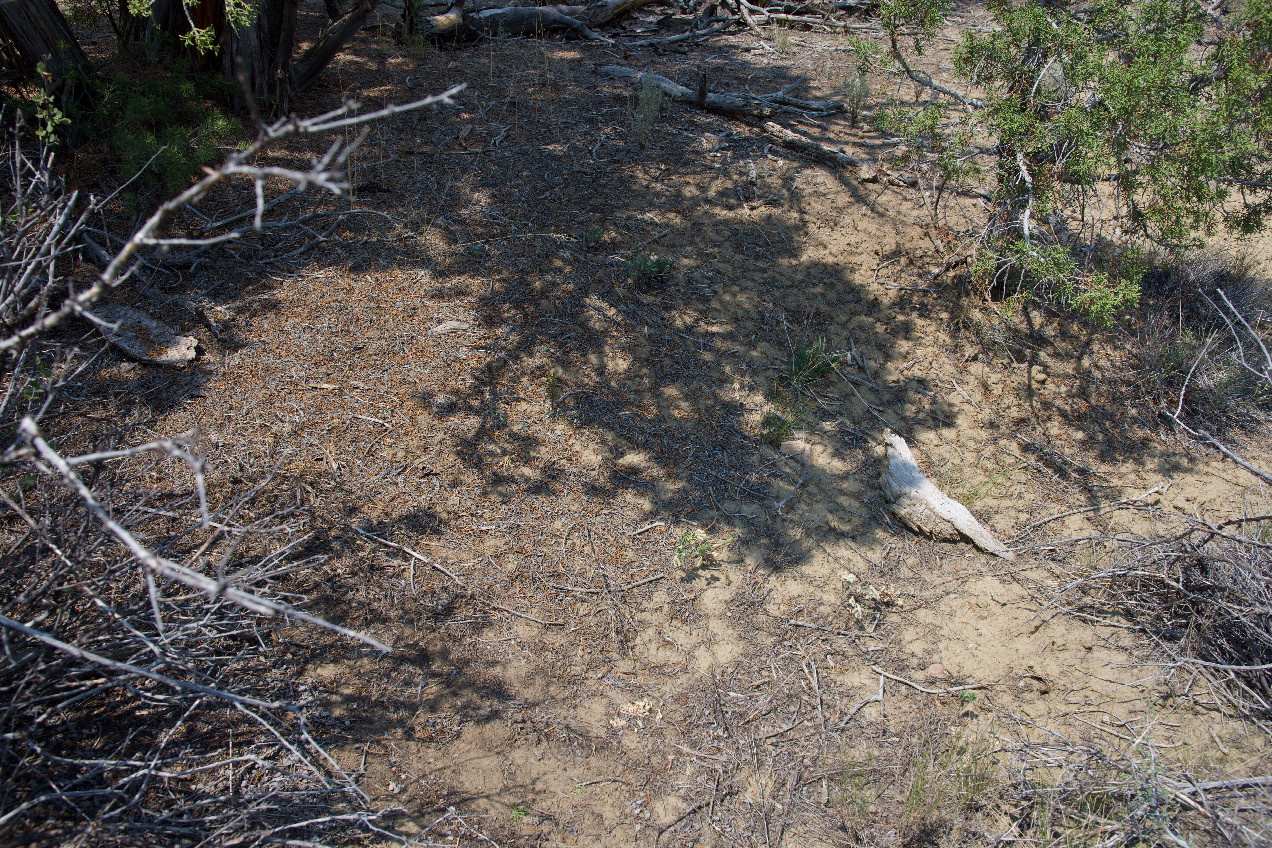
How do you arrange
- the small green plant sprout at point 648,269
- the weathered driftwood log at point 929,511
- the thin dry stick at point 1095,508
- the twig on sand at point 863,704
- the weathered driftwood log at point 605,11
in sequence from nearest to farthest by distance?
the twig on sand at point 863,704 < the weathered driftwood log at point 929,511 < the thin dry stick at point 1095,508 < the small green plant sprout at point 648,269 < the weathered driftwood log at point 605,11

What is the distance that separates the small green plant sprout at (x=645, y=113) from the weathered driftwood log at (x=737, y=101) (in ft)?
1.06

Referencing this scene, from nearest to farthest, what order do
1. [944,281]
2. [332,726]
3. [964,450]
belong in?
[332,726] < [964,450] < [944,281]

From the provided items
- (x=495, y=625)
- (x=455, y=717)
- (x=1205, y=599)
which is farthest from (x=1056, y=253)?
(x=455, y=717)

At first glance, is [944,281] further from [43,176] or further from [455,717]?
[43,176]

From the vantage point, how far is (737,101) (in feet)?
22.6

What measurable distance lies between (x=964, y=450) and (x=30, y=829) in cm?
478

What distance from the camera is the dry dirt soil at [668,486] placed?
301 centimetres

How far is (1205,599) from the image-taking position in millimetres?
3514

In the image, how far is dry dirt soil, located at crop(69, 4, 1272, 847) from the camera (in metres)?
3.01

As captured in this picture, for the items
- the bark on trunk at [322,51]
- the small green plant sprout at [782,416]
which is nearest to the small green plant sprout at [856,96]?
the small green plant sprout at [782,416]

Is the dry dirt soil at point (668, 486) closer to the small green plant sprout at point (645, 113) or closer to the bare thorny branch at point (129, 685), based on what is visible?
the small green plant sprout at point (645, 113)

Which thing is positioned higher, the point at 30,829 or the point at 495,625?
the point at 30,829

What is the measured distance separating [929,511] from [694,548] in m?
1.37

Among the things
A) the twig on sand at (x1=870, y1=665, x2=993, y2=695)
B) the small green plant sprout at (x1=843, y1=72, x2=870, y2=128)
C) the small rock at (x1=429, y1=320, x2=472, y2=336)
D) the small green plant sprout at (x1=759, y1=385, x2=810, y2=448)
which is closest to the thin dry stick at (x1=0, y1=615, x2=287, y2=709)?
the twig on sand at (x1=870, y1=665, x2=993, y2=695)
